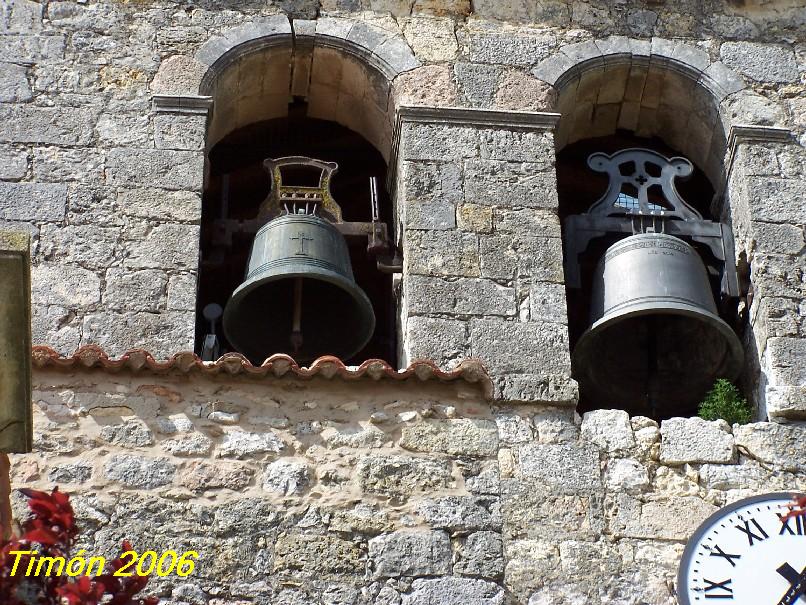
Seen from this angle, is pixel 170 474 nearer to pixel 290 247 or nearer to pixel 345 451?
pixel 345 451

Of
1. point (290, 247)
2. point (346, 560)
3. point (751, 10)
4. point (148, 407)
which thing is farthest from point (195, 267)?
point (751, 10)

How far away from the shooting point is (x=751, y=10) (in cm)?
891

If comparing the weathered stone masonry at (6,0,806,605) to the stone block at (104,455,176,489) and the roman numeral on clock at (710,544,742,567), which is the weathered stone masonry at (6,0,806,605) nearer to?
the stone block at (104,455,176,489)

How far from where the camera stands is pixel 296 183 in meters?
9.53

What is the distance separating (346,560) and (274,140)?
143 inches

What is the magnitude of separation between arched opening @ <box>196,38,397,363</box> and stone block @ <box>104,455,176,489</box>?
106cm

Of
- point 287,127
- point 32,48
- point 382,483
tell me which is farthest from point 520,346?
point 32,48

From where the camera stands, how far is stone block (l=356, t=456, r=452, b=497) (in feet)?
21.6

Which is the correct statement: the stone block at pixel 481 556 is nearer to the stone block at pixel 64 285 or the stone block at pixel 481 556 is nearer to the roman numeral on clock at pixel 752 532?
the roman numeral on clock at pixel 752 532

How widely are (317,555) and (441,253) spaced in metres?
1.70

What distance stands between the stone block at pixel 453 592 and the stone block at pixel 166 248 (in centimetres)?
187

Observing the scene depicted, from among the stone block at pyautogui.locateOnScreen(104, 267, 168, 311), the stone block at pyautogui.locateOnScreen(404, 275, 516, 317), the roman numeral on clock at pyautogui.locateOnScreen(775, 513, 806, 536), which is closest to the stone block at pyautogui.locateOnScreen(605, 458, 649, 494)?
the roman numeral on clock at pyautogui.locateOnScreen(775, 513, 806, 536)

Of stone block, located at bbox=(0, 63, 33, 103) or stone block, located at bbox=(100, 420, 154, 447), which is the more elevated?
stone block, located at bbox=(0, 63, 33, 103)

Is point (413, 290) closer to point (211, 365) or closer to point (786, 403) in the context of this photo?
point (211, 365)
